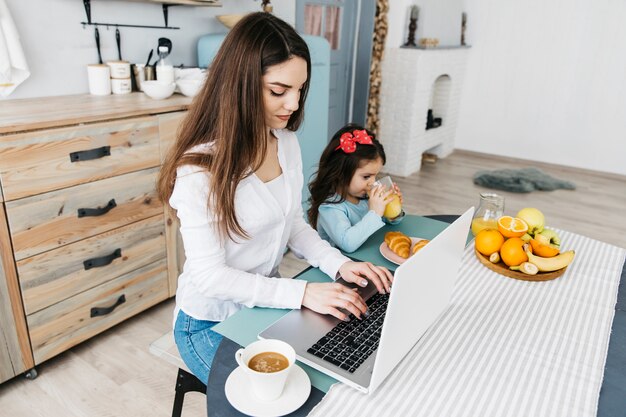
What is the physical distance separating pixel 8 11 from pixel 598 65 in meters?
4.89

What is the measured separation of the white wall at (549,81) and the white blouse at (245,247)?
4.54 meters

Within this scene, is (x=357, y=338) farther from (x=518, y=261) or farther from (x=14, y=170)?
(x=14, y=170)

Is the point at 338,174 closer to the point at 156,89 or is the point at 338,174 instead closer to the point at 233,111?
the point at 233,111

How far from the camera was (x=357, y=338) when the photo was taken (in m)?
0.92

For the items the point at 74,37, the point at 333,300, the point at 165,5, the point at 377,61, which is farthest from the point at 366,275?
the point at 377,61

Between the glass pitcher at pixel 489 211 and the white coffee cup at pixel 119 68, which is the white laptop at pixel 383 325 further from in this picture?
the white coffee cup at pixel 119 68

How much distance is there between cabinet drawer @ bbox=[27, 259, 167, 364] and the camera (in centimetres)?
180

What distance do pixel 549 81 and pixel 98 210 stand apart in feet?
15.4

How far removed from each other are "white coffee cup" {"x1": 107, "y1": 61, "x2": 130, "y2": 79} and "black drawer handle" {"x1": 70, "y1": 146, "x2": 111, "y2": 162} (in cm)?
56

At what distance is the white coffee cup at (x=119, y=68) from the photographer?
220cm

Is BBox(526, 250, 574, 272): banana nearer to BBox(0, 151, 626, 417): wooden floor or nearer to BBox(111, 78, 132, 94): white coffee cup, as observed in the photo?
BBox(0, 151, 626, 417): wooden floor

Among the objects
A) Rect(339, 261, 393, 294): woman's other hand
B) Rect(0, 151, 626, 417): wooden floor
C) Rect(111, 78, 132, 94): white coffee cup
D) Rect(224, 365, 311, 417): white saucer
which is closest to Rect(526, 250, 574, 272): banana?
Rect(339, 261, 393, 294): woman's other hand

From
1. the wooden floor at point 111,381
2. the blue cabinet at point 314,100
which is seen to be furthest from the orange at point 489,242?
the blue cabinet at point 314,100

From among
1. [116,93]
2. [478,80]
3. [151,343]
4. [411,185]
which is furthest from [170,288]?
[478,80]
